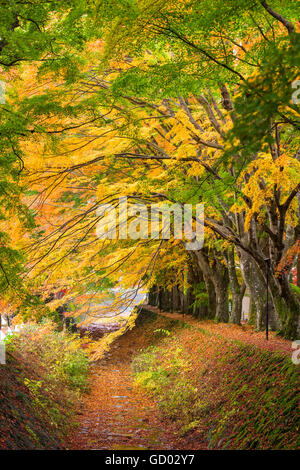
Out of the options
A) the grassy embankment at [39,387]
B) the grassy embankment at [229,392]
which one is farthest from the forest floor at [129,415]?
the grassy embankment at [39,387]

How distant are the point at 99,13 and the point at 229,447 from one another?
7.19 m

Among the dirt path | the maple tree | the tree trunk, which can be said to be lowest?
the dirt path

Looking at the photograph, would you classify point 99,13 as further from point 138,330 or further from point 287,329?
point 138,330

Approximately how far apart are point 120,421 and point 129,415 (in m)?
0.64

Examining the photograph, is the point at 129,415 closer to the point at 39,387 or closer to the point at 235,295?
the point at 39,387

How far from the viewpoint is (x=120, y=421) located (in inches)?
422

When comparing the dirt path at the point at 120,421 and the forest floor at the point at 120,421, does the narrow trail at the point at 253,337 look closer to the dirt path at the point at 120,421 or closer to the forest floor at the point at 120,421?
the forest floor at the point at 120,421

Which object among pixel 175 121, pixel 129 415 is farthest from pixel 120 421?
pixel 175 121

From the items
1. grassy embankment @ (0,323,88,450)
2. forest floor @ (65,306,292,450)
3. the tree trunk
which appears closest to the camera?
grassy embankment @ (0,323,88,450)

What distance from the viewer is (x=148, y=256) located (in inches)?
630

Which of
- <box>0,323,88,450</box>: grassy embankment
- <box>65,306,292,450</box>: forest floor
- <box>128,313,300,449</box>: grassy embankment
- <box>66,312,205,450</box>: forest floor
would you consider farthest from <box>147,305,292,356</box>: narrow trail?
<box>0,323,88,450</box>: grassy embankment

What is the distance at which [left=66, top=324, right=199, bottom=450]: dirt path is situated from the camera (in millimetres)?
8742

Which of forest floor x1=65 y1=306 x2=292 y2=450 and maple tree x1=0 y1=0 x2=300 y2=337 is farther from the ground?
maple tree x1=0 y1=0 x2=300 y2=337

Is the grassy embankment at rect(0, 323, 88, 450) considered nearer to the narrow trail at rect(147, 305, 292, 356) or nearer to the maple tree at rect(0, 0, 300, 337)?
the maple tree at rect(0, 0, 300, 337)
